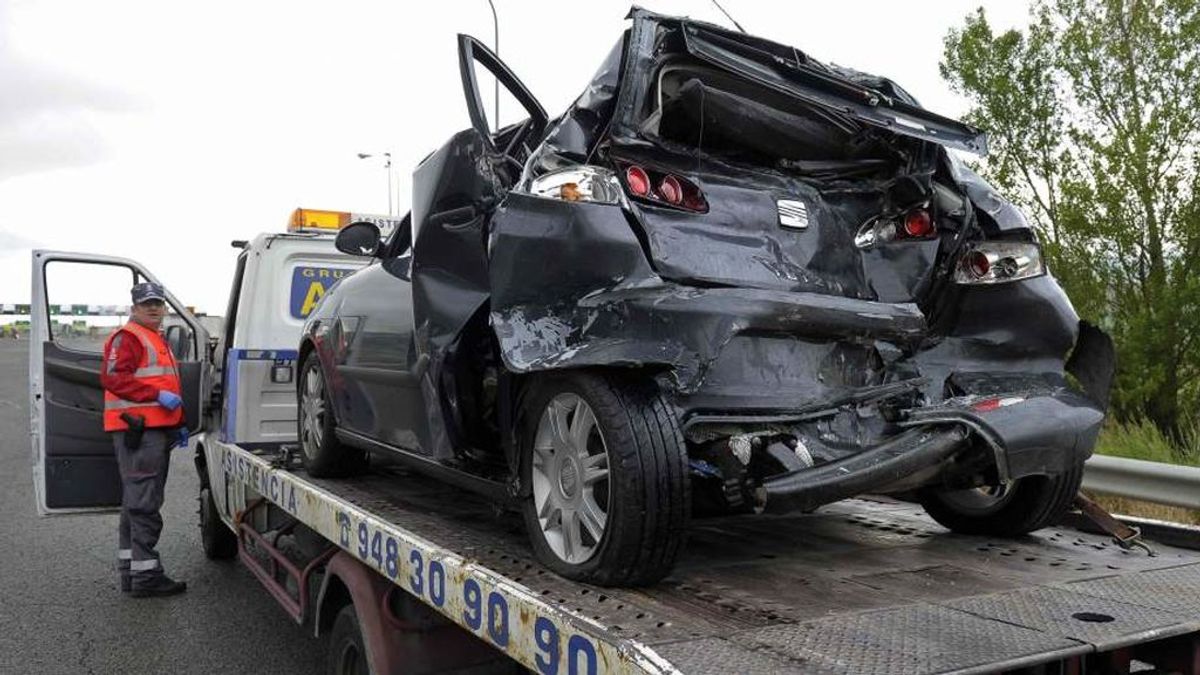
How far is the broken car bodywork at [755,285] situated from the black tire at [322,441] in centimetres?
126

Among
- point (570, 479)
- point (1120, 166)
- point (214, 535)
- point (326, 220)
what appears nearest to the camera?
point (570, 479)

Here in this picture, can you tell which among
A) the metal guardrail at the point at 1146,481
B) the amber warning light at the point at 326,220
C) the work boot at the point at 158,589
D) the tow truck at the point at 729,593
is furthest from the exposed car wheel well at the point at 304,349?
the metal guardrail at the point at 1146,481

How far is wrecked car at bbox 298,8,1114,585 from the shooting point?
2.71 metres

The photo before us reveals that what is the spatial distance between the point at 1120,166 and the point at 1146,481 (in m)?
6.09

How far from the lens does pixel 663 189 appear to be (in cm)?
306

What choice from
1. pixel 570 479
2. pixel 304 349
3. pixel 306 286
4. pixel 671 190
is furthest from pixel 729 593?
pixel 306 286

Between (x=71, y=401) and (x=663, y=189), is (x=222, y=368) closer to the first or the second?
(x=71, y=401)

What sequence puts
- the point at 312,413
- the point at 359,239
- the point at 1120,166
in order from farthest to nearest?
the point at 1120,166, the point at 312,413, the point at 359,239

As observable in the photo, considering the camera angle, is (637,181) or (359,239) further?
(359,239)

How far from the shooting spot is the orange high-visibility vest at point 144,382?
6250 millimetres

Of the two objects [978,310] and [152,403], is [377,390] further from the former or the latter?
[152,403]

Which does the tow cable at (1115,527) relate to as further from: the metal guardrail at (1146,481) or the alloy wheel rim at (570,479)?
the alloy wheel rim at (570,479)

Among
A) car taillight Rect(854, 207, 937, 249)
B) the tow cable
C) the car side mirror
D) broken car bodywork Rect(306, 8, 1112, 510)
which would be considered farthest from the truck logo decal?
the tow cable

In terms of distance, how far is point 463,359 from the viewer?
339 cm
